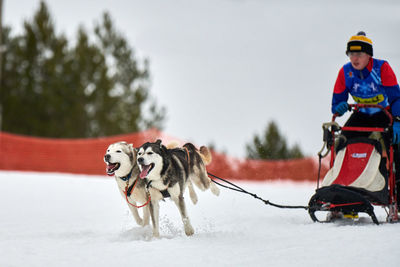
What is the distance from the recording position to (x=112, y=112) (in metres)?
32.8

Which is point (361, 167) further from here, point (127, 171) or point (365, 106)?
point (127, 171)

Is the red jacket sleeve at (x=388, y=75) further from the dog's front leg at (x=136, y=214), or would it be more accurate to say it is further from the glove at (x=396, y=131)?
the dog's front leg at (x=136, y=214)

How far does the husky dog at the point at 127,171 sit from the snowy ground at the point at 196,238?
0.38m

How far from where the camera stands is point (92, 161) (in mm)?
15812

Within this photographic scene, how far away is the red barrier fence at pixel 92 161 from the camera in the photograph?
15.4m

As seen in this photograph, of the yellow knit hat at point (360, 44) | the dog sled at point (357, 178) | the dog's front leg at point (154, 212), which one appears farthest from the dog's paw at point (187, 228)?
the yellow knit hat at point (360, 44)

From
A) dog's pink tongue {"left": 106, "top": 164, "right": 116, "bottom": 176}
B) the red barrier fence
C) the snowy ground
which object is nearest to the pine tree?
the red barrier fence

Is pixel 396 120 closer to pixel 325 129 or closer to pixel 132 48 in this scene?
pixel 325 129

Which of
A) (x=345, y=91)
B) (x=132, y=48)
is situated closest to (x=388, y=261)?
(x=345, y=91)

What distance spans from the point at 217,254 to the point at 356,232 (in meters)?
1.30

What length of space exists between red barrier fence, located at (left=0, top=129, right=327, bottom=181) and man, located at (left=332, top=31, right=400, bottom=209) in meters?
9.04

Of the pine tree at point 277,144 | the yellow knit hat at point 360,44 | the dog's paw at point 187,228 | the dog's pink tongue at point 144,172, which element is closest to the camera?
the dog's pink tongue at point 144,172

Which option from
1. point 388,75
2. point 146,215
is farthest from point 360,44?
point 146,215

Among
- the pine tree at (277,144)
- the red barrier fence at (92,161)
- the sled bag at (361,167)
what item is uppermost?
the sled bag at (361,167)
